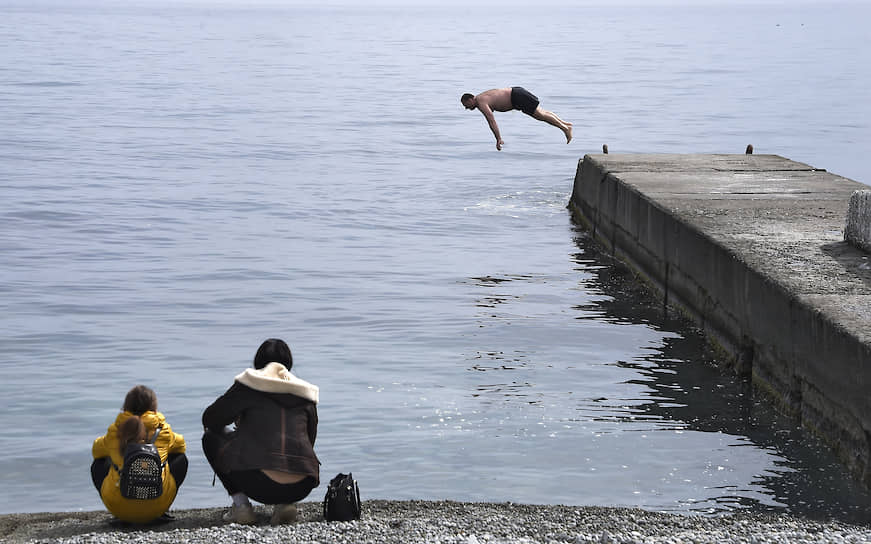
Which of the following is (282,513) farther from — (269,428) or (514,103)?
(514,103)

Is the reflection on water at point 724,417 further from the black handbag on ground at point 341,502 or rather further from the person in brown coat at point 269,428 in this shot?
the person in brown coat at point 269,428

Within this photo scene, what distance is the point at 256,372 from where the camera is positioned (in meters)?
6.76

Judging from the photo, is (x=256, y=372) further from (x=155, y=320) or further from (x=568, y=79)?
(x=568, y=79)

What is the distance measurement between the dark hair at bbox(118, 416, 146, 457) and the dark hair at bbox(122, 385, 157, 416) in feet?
0.24

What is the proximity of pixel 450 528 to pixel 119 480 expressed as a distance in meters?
1.91

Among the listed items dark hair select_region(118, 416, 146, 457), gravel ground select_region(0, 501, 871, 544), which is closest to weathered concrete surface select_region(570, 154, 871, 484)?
gravel ground select_region(0, 501, 871, 544)

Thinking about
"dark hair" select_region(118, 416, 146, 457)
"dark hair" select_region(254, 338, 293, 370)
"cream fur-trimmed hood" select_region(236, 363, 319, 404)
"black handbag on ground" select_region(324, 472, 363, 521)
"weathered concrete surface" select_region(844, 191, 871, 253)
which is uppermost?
"weathered concrete surface" select_region(844, 191, 871, 253)

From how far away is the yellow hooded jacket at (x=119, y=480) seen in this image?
6.86 metres

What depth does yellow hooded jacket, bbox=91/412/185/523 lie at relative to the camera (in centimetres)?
686

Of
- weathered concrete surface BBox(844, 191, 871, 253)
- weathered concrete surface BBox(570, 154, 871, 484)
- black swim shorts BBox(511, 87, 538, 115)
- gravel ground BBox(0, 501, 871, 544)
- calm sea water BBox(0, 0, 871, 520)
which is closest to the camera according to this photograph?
gravel ground BBox(0, 501, 871, 544)

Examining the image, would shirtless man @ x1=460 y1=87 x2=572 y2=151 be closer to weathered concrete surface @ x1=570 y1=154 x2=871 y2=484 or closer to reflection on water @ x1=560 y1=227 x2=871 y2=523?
weathered concrete surface @ x1=570 y1=154 x2=871 y2=484

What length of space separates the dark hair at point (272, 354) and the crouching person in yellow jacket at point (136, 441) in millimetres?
640

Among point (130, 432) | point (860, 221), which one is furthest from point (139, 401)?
point (860, 221)

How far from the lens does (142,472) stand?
6.83m
